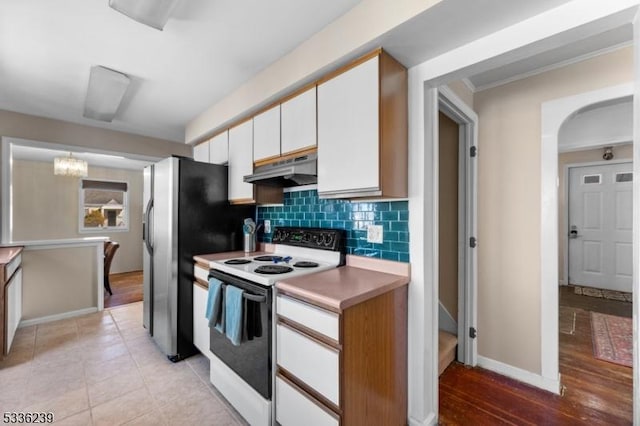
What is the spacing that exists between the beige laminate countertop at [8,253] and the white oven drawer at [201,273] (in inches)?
57.0

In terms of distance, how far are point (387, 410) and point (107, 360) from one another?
92.1 inches

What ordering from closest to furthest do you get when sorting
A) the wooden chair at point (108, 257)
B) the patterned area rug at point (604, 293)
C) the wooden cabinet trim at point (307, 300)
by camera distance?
the wooden cabinet trim at point (307, 300) < the patterned area rug at point (604, 293) < the wooden chair at point (108, 257)

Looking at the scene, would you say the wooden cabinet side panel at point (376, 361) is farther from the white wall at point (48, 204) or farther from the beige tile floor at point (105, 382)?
→ the white wall at point (48, 204)

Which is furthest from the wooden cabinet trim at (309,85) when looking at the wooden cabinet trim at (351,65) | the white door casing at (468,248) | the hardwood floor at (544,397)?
the hardwood floor at (544,397)

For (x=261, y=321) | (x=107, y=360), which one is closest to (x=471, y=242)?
(x=261, y=321)

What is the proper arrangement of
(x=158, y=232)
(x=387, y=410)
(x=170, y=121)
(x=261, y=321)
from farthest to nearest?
(x=170, y=121)
(x=158, y=232)
(x=261, y=321)
(x=387, y=410)

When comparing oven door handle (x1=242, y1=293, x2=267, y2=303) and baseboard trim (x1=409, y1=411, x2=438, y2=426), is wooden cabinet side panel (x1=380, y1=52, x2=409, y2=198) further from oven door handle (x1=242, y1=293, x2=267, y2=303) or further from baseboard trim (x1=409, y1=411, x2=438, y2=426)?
baseboard trim (x1=409, y1=411, x2=438, y2=426)

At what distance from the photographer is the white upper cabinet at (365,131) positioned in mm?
1479

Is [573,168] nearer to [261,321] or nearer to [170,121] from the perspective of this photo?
[261,321]

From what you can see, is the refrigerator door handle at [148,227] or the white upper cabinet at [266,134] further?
the refrigerator door handle at [148,227]

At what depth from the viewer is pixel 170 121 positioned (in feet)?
10.9

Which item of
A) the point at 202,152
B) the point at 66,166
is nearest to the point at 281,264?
the point at 202,152

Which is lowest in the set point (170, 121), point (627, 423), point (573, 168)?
point (627, 423)

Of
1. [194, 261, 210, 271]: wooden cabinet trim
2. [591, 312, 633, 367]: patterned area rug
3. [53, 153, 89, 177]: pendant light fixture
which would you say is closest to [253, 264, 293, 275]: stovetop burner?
[194, 261, 210, 271]: wooden cabinet trim
